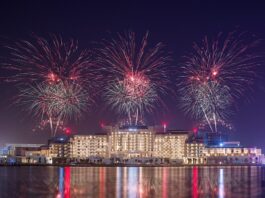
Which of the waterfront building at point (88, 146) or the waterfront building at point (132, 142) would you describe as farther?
the waterfront building at point (88, 146)

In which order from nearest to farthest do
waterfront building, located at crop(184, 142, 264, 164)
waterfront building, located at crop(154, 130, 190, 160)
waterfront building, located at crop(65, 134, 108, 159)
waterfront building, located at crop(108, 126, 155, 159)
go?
waterfront building, located at crop(184, 142, 264, 164), waterfront building, located at crop(154, 130, 190, 160), waterfront building, located at crop(108, 126, 155, 159), waterfront building, located at crop(65, 134, 108, 159)

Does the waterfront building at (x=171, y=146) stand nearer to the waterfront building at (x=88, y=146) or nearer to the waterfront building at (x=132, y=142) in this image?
the waterfront building at (x=132, y=142)

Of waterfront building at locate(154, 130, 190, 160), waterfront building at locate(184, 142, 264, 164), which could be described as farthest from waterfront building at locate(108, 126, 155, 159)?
waterfront building at locate(184, 142, 264, 164)

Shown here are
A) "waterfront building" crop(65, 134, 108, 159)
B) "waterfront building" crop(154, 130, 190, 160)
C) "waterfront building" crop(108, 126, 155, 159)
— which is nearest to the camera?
"waterfront building" crop(154, 130, 190, 160)

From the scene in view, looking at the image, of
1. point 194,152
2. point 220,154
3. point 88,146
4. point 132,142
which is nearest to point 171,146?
point 194,152

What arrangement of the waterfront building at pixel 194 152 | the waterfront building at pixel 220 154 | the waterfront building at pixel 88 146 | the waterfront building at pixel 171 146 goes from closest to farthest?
1. the waterfront building at pixel 220 154
2. the waterfront building at pixel 194 152
3. the waterfront building at pixel 171 146
4. the waterfront building at pixel 88 146

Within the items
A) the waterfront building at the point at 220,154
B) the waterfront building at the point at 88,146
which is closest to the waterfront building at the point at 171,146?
the waterfront building at the point at 220,154

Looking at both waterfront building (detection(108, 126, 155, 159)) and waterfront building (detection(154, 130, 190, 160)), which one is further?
waterfront building (detection(108, 126, 155, 159))

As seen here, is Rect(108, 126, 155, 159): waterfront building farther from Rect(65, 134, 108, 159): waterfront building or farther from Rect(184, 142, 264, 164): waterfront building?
Rect(184, 142, 264, 164): waterfront building

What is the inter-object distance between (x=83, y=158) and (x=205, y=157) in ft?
77.8

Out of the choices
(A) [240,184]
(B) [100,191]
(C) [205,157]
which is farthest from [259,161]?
(B) [100,191]

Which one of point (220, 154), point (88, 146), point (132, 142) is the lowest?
point (220, 154)

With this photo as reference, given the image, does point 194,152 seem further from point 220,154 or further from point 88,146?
point 88,146

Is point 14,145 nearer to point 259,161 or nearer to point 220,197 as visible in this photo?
point 259,161
